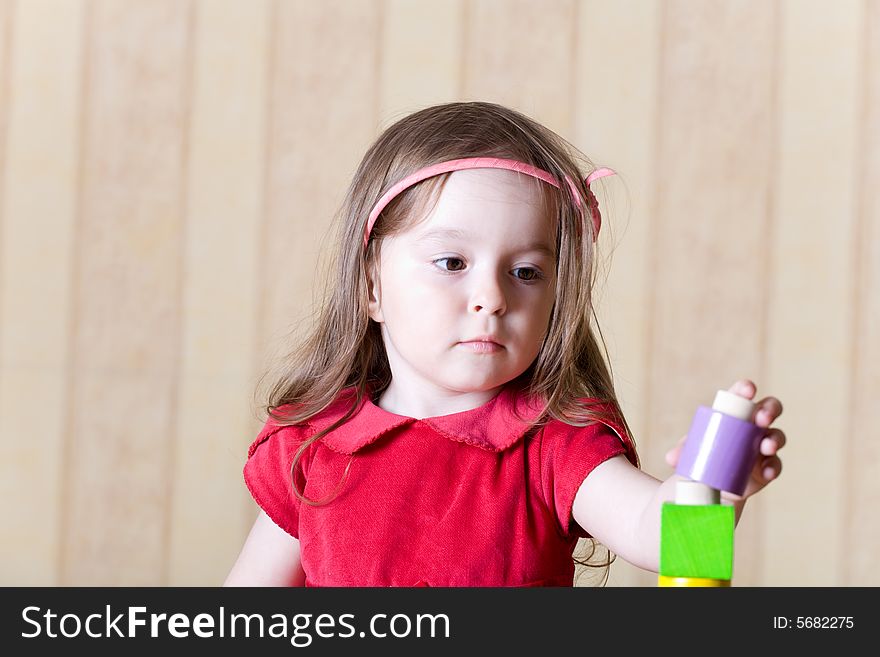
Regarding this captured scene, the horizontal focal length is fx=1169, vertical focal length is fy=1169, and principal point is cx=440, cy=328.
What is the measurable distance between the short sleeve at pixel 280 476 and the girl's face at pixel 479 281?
152 millimetres

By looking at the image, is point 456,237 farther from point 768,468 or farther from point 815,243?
point 815,243

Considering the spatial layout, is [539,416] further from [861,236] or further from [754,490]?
[861,236]

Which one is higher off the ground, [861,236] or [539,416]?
[861,236]

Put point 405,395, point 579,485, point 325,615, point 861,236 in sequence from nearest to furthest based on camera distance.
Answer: point 325,615 → point 579,485 → point 405,395 → point 861,236

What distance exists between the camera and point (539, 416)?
0.90 m

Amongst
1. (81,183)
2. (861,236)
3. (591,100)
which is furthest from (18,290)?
(861,236)

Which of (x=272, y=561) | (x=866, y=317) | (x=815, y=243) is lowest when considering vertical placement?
(x=272, y=561)

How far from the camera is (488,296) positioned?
84 cm

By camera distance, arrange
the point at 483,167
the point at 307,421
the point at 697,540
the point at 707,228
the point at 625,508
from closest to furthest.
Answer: the point at 697,540 < the point at 625,508 < the point at 483,167 < the point at 307,421 < the point at 707,228

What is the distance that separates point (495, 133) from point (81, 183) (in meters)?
1.03

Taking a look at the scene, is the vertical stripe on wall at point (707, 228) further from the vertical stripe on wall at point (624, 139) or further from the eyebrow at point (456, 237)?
the eyebrow at point (456, 237)

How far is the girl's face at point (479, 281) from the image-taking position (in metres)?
0.86

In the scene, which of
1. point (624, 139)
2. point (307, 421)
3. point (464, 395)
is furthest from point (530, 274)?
point (624, 139)

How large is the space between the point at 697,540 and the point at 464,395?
1.41 feet
